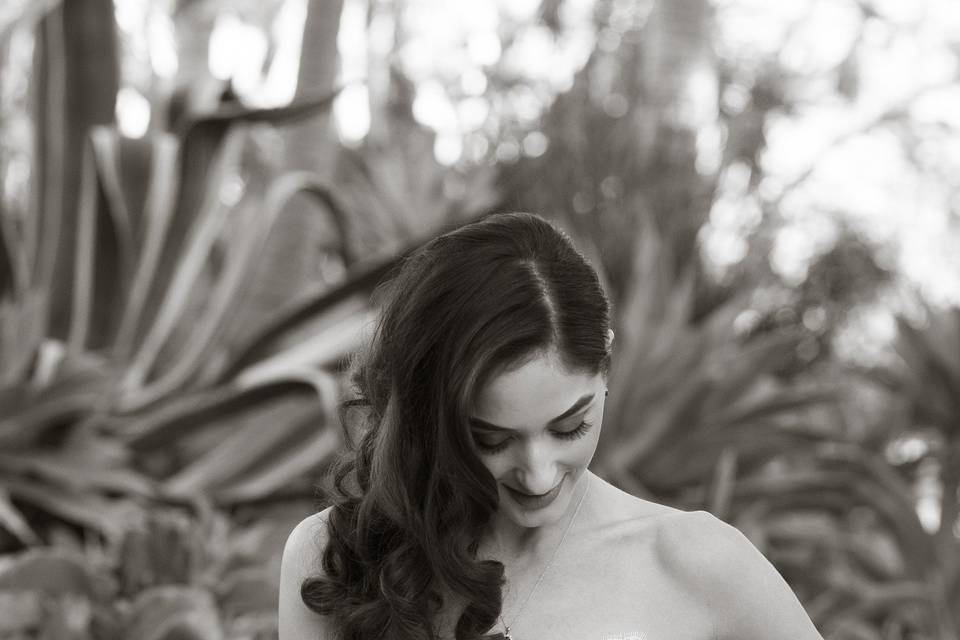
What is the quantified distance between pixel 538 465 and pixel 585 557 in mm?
213

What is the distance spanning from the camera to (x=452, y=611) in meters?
1.66

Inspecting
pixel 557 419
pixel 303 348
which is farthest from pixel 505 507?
pixel 303 348

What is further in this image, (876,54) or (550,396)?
(876,54)

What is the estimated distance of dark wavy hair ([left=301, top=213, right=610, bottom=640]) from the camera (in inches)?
60.4

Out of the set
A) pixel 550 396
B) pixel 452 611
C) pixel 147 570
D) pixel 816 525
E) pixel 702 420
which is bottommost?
pixel 816 525

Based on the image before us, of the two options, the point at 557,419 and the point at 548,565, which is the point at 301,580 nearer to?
the point at 548,565

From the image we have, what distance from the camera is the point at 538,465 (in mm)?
1522

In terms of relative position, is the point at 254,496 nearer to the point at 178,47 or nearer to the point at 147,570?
the point at 147,570

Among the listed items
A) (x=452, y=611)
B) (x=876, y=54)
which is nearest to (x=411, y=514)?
(x=452, y=611)

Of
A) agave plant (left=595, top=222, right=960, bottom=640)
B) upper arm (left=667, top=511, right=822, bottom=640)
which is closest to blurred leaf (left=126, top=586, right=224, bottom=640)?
upper arm (left=667, top=511, right=822, bottom=640)

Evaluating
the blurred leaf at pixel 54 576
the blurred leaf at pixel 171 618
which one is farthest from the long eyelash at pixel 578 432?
the blurred leaf at pixel 54 576

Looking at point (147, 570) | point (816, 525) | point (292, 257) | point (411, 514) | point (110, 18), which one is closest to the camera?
point (411, 514)

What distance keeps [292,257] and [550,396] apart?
366 centimetres

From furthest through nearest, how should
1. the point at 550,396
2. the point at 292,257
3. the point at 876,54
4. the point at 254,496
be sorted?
the point at 876,54
the point at 292,257
the point at 254,496
the point at 550,396
